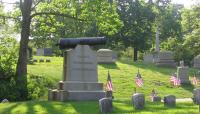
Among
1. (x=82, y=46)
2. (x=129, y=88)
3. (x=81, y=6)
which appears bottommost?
(x=129, y=88)

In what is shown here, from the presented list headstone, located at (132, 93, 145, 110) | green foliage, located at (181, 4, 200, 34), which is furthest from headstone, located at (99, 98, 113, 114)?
green foliage, located at (181, 4, 200, 34)

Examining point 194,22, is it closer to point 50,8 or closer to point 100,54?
point 100,54

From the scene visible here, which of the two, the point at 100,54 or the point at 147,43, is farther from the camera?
the point at 147,43

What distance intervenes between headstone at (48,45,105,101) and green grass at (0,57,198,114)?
0.90m

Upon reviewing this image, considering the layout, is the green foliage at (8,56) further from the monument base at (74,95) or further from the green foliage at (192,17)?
the green foliage at (192,17)

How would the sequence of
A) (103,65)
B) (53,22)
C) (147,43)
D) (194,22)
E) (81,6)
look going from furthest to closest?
(147,43) < (194,22) < (103,65) < (53,22) < (81,6)

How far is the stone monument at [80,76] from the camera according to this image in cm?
1791

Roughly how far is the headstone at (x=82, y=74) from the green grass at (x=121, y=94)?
0.90 metres

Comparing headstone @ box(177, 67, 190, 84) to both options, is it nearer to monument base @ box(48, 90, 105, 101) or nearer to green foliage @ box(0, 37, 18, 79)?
green foliage @ box(0, 37, 18, 79)


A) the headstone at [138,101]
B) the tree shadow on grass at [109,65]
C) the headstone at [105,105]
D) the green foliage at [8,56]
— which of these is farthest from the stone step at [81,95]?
the tree shadow on grass at [109,65]

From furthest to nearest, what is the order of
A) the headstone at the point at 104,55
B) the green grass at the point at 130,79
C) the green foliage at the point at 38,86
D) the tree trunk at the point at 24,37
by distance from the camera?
the headstone at the point at 104,55 → the green grass at the point at 130,79 → the tree trunk at the point at 24,37 → the green foliage at the point at 38,86

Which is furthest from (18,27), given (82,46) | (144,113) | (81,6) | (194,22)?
(194,22)

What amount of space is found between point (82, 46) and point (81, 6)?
22.2 ft

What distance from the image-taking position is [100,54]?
37500 millimetres
